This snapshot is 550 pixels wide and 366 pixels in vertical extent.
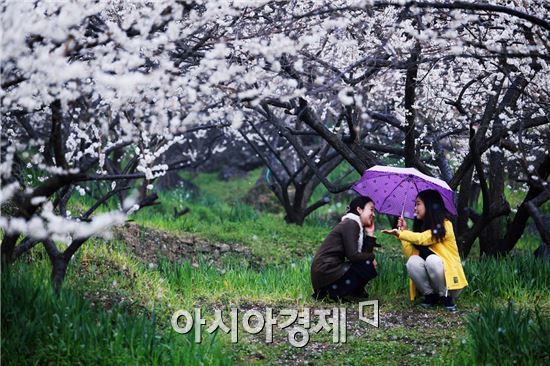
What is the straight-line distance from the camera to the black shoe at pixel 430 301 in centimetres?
674

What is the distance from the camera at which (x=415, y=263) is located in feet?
21.6

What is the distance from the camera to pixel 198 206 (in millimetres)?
12750

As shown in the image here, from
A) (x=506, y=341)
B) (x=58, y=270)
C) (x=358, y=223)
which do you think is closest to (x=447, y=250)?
(x=358, y=223)

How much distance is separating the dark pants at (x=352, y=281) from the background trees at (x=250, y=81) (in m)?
1.36

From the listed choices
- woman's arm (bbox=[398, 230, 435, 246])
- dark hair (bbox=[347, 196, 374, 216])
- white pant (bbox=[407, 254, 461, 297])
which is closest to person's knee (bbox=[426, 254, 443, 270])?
white pant (bbox=[407, 254, 461, 297])

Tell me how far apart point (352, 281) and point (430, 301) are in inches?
27.8

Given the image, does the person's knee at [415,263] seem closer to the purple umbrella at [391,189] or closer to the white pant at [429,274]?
the white pant at [429,274]

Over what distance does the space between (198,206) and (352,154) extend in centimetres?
541

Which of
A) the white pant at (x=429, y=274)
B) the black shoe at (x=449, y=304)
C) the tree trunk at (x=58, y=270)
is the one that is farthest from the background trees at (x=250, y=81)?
the black shoe at (x=449, y=304)

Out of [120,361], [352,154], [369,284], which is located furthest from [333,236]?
[120,361]

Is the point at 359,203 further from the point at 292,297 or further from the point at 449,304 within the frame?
the point at 449,304

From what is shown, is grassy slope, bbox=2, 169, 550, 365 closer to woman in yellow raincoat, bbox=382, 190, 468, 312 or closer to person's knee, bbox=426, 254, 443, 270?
woman in yellow raincoat, bbox=382, 190, 468, 312

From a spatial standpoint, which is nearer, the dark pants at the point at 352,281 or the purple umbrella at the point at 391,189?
the dark pants at the point at 352,281

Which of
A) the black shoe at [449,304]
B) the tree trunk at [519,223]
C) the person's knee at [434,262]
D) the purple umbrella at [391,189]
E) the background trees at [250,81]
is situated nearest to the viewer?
the background trees at [250,81]
